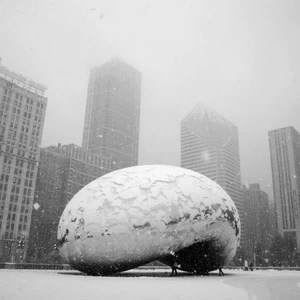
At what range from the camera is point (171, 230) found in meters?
11.5

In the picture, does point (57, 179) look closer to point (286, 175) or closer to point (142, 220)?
point (286, 175)

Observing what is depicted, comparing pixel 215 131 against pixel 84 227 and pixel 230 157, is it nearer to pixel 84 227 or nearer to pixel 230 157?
pixel 230 157

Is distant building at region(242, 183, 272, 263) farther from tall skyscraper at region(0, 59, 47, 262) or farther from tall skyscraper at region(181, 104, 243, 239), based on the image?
tall skyscraper at region(0, 59, 47, 262)

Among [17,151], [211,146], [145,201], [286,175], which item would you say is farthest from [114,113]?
[145,201]

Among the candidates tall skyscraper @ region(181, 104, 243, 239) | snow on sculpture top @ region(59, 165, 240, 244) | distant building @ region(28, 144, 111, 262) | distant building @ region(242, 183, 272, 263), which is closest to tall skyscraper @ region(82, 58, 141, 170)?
tall skyscraper @ region(181, 104, 243, 239)

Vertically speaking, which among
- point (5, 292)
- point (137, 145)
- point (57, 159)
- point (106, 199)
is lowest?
point (5, 292)

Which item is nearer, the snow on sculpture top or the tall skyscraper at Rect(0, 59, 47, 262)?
the snow on sculpture top

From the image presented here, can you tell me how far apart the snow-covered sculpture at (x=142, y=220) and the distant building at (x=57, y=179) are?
65.2m

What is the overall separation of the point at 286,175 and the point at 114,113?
8286 cm

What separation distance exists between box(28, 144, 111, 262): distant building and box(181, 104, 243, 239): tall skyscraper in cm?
4778

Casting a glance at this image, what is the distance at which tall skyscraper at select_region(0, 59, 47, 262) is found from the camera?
74.1 m

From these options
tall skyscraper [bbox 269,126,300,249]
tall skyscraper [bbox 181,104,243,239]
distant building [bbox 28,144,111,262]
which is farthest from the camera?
tall skyscraper [bbox 181,104,243,239]

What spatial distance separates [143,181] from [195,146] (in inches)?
5399

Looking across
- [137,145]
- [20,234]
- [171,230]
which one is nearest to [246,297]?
[171,230]
